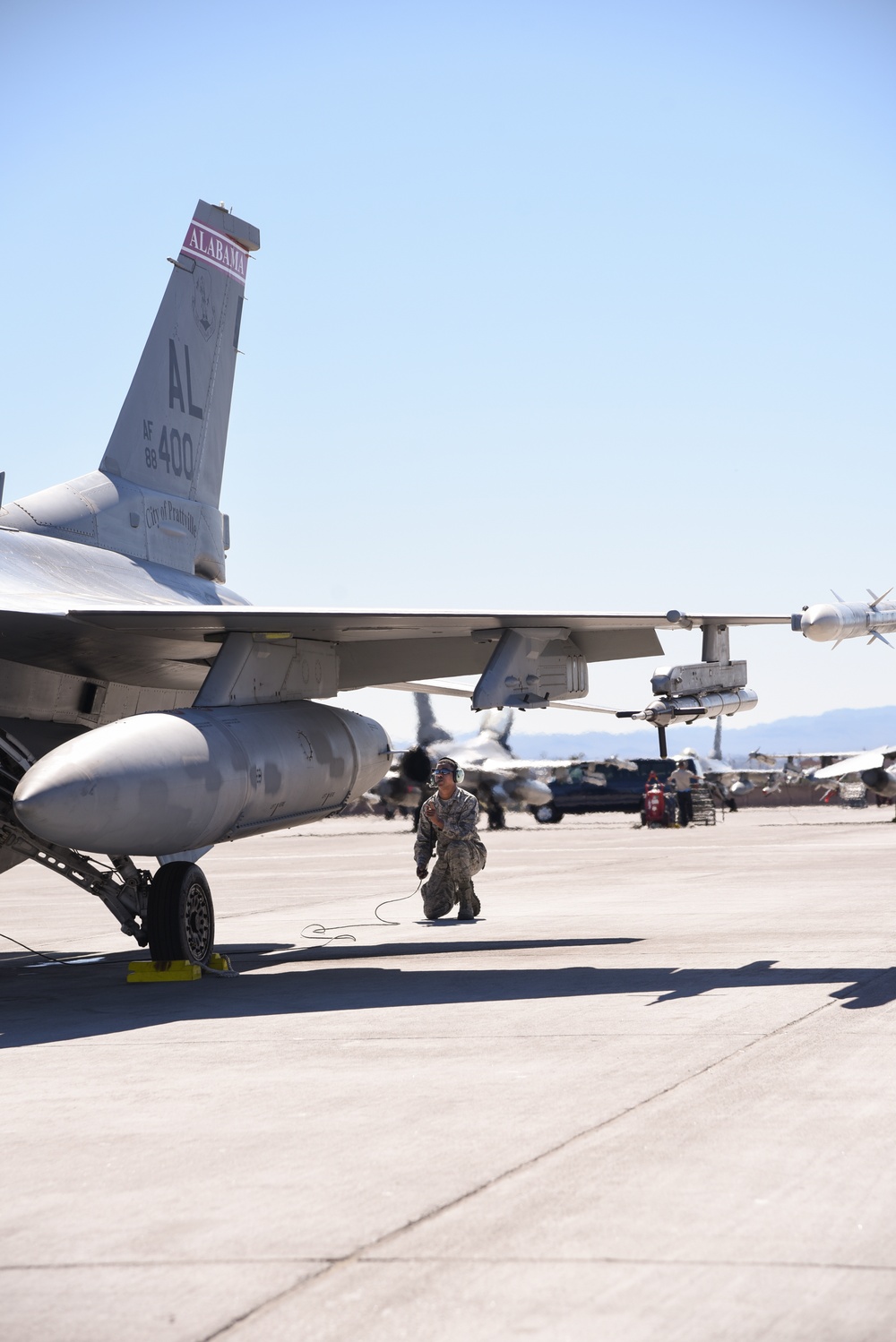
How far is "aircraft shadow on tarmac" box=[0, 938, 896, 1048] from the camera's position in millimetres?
9039

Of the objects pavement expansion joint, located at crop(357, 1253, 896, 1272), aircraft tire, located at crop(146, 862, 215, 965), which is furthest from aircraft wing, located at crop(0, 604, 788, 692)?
pavement expansion joint, located at crop(357, 1253, 896, 1272)

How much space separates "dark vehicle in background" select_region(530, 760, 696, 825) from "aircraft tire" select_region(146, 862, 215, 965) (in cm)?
4101

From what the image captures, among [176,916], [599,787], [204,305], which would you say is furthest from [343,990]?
[599,787]

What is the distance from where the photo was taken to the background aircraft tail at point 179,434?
13641 mm

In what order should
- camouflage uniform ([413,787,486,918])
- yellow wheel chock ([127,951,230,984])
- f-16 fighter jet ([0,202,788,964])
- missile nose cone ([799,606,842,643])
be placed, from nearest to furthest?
1. f-16 fighter jet ([0,202,788,964])
2. missile nose cone ([799,606,842,643])
3. yellow wheel chock ([127,951,230,984])
4. camouflage uniform ([413,787,486,918])

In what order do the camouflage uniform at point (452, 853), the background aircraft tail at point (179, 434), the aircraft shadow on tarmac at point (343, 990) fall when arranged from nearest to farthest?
the aircraft shadow on tarmac at point (343, 990) → the background aircraft tail at point (179, 434) → the camouflage uniform at point (452, 853)

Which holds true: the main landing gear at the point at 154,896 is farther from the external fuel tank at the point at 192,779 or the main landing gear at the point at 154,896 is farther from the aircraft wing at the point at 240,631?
the aircraft wing at the point at 240,631

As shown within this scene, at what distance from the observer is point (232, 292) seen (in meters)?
16.0

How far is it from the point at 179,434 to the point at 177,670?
9.73 ft

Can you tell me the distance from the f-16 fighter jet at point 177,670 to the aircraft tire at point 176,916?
0.06 ft

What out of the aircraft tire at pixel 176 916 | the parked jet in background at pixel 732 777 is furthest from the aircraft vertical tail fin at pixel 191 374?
the parked jet in background at pixel 732 777

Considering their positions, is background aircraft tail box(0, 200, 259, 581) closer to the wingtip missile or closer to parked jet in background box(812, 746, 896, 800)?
the wingtip missile

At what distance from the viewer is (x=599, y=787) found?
5312 cm

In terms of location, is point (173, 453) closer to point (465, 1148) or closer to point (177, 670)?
point (177, 670)
